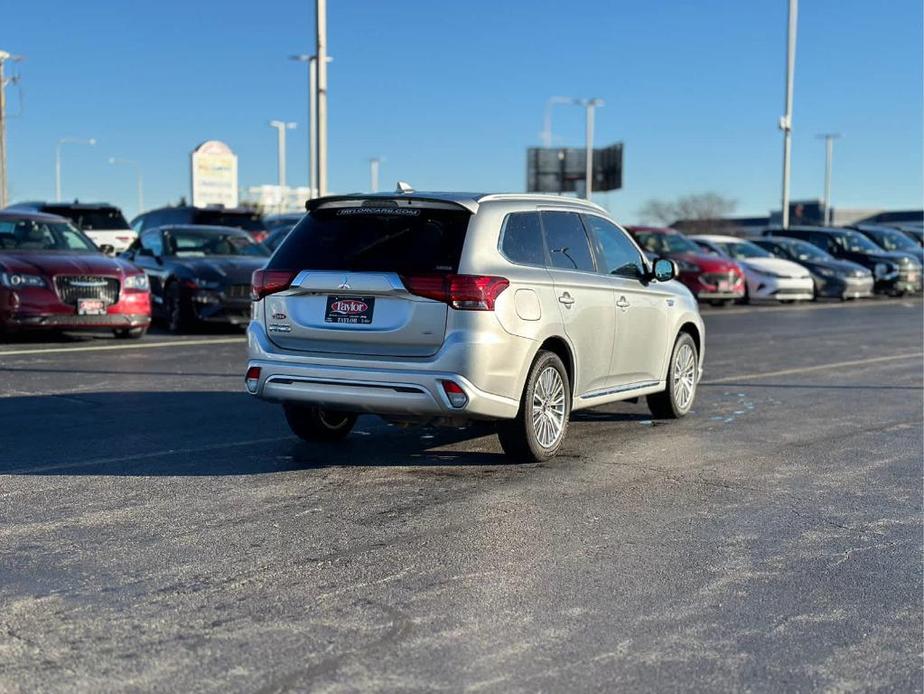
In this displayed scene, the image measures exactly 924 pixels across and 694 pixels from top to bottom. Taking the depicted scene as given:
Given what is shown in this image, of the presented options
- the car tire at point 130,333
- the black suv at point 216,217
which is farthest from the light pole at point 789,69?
the car tire at point 130,333

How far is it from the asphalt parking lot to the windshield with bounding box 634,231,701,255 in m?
16.9

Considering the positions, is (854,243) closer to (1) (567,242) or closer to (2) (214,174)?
(1) (567,242)

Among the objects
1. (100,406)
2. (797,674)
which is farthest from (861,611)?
(100,406)

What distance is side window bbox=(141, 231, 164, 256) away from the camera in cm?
1759

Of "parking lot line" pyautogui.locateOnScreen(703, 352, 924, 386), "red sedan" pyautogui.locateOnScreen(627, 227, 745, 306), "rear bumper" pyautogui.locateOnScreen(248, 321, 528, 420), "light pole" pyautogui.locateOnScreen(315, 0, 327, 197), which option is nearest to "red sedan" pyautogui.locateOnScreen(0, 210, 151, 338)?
"parking lot line" pyautogui.locateOnScreen(703, 352, 924, 386)

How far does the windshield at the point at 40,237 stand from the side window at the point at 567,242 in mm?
9454

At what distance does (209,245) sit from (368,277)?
11586mm

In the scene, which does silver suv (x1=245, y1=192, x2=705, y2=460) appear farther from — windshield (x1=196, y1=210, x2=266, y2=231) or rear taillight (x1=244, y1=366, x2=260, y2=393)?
windshield (x1=196, y1=210, x2=266, y2=231)

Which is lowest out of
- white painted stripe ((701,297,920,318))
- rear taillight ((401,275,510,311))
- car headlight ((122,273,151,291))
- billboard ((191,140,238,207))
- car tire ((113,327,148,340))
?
white painted stripe ((701,297,920,318))

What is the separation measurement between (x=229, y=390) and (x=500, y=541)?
5578mm

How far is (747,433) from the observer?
8695 mm

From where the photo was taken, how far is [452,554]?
16.9 ft

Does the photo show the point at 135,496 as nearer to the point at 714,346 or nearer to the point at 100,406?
the point at 100,406

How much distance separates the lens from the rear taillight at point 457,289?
6633 mm
